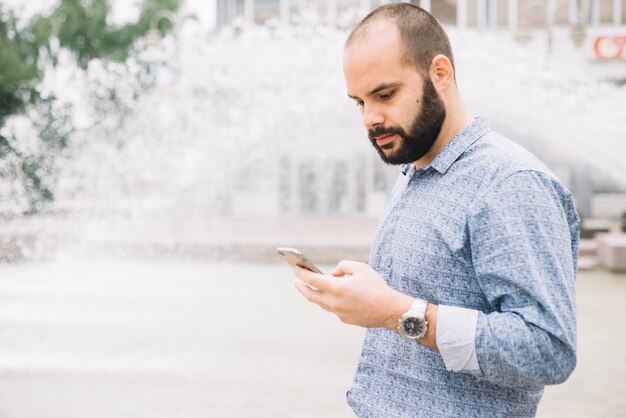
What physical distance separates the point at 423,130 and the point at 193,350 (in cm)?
448

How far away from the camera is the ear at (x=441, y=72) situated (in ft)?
4.77

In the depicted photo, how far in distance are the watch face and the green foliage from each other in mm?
21110

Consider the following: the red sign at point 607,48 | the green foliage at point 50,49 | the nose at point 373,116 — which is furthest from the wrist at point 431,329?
the red sign at point 607,48

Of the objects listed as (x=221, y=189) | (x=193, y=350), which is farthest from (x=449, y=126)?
(x=221, y=189)

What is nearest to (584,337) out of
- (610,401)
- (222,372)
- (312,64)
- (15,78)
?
(610,401)

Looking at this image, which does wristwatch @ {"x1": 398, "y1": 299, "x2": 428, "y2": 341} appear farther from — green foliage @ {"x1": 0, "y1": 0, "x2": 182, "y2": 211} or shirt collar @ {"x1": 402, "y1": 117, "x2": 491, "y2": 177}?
green foliage @ {"x1": 0, "y1": 0, "x2": 182, "y2": 211}

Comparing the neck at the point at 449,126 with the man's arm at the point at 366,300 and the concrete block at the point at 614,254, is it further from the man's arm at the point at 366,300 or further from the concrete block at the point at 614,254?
the concrete block at the point at 614,254

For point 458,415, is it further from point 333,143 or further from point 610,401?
point 333,143

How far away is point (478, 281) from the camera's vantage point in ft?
4.43

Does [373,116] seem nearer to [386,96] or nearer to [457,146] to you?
[386,96]

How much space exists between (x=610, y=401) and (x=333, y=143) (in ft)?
51.2

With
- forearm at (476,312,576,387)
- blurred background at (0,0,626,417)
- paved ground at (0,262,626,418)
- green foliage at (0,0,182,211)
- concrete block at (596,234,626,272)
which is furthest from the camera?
green foliage at (0,0,182,211)

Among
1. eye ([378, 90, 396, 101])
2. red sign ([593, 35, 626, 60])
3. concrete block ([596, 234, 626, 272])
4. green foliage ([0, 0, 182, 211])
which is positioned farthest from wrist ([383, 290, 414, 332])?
red sign ([593, 35, 626, 60])

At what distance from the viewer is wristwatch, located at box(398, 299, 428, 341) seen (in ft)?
4.35
